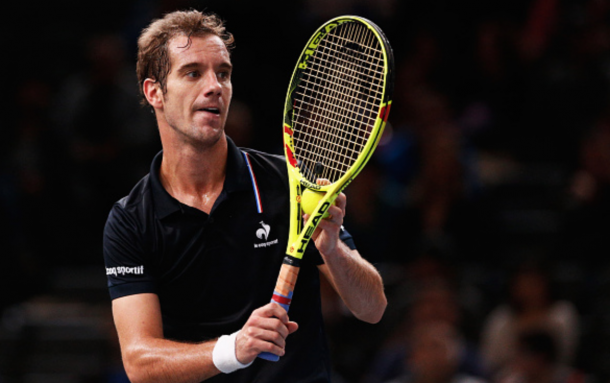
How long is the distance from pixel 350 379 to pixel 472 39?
13.4 ft

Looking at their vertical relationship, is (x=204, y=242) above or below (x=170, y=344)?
above

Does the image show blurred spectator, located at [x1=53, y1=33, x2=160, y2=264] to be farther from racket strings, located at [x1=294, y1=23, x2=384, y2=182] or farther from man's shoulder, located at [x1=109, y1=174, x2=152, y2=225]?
man's shoulder, located at [x1=109, y1=174, x2=152, y2=225]

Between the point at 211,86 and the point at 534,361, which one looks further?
the point at 534,361

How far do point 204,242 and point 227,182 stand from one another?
284mm

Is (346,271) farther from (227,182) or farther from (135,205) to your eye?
(135,205)

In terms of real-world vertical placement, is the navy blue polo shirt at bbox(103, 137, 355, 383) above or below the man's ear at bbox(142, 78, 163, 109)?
below

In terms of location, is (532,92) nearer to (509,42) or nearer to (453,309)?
(509,42)

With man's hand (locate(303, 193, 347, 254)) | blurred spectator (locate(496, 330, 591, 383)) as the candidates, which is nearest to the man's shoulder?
man's hand (locate(303, 193, 347, 254))

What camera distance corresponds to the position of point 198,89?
3.84m

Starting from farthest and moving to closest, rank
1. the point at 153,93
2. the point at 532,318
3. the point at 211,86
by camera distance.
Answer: the point at 532,318 → the point at 153,93 → the point at 211,86

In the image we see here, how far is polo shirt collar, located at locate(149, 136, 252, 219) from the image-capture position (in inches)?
156

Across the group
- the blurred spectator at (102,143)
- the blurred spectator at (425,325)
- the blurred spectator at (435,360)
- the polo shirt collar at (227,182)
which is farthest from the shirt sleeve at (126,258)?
the blurred spectator at (102,143)

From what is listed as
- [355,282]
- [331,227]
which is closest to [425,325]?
[355,282]

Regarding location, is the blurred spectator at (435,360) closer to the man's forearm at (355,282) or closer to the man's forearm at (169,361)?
the man's forearm at (355,282)
